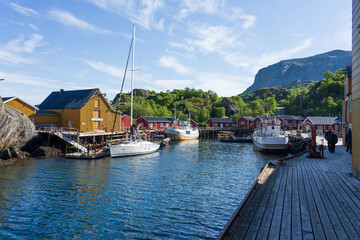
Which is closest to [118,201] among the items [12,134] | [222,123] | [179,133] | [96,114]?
[12,134]

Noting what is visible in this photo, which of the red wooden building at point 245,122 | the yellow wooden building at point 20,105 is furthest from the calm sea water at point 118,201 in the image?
the red wooden building at point 245,122

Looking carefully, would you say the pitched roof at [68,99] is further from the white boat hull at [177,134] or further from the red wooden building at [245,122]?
the red wooden building at [245,122]

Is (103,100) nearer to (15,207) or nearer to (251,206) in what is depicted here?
(15,207)

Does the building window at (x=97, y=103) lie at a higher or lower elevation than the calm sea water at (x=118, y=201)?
higher

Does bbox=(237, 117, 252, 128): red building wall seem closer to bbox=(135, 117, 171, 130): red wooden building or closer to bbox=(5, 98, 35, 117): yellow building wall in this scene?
bbox=(135, 117, 171, 130): red wooden building

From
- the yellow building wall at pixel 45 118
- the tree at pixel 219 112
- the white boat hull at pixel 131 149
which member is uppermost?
the tree at pixel 219 112

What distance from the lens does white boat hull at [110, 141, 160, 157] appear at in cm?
2866

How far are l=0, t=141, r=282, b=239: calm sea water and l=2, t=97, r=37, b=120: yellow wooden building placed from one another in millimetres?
15751

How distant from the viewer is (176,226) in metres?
10.1

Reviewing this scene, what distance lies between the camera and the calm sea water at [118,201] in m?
9.83

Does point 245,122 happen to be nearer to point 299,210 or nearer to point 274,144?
point 274,144

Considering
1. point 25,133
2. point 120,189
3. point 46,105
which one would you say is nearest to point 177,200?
point 120,189

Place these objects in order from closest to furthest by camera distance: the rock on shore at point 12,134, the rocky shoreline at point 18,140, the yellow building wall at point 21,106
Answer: the rock on shore at point 12,134 → the rocky shoreline at point 18,140 → the yellow building wall at point 21,106

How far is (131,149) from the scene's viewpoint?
30.0 meters
